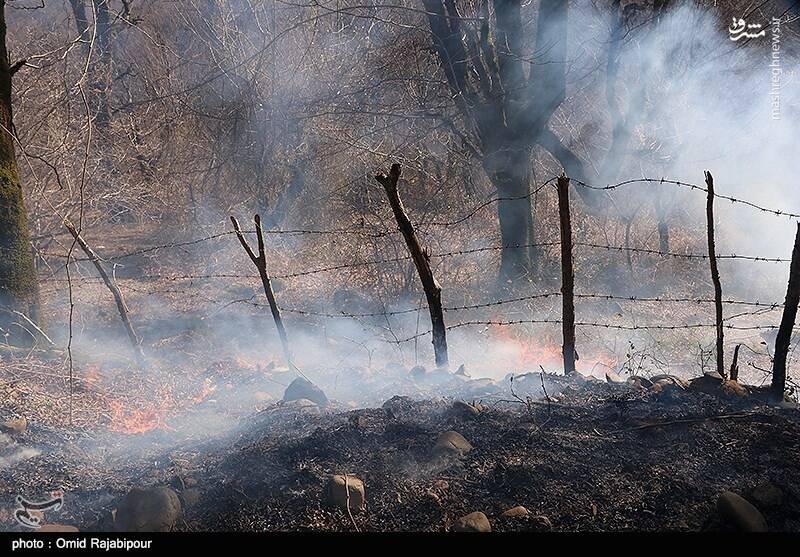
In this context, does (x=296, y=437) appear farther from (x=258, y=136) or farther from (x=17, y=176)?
(x=258, y=136)

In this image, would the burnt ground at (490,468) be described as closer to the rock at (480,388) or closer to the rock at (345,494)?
the rock at (345,494)

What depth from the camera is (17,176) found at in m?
6.32

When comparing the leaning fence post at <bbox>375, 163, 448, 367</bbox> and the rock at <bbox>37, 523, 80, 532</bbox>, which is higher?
the leaning fence post at <bbox>375, 163, 448, 367</bbox>

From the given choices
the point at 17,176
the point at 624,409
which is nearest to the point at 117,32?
the point at 17,176

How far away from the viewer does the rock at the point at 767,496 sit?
316 centimetres

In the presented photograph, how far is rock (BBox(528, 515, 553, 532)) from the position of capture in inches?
123

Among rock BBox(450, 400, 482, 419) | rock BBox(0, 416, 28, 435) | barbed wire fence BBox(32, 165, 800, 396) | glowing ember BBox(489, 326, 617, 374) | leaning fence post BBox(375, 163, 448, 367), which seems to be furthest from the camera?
glowing ember BBox(489, 326, 617, 374)

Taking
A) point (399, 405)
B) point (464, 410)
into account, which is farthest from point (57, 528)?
point (464, 410)

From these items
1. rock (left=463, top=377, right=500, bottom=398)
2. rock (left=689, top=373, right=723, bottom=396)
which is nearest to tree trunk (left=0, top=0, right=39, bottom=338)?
rock (left=463, top=377, right=500, bottom=398)

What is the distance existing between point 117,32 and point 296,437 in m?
15.7

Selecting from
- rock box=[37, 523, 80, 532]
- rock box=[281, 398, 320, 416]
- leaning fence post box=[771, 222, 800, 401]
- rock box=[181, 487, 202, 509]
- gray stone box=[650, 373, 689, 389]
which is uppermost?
leaning fence post box=[771, 222, 800, 401]

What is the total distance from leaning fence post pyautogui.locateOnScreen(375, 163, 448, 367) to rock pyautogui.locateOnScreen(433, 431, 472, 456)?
2.07 metres

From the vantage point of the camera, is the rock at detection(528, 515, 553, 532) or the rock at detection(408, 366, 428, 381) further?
the rock at detection(408, 366, 428, 381)

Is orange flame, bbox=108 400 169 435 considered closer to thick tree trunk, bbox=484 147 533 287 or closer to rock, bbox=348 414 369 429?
rock, bbox=348 414 369 429
